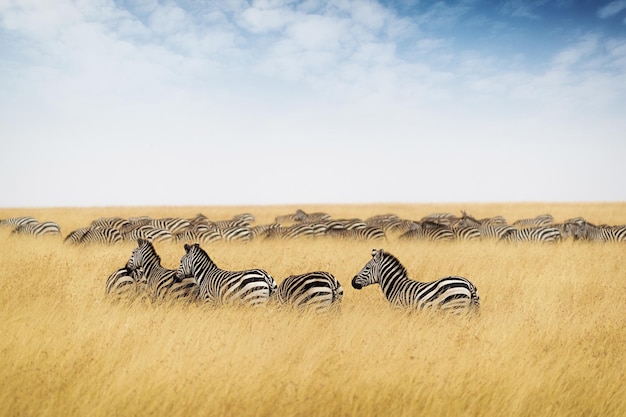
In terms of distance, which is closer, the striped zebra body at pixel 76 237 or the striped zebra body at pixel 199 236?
the striped zebra body at pixel 76 237

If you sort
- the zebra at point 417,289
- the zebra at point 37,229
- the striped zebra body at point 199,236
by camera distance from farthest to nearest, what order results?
the zebra at point 37,229
the striped zebra body at point 199,236
the zebra at point 417,289

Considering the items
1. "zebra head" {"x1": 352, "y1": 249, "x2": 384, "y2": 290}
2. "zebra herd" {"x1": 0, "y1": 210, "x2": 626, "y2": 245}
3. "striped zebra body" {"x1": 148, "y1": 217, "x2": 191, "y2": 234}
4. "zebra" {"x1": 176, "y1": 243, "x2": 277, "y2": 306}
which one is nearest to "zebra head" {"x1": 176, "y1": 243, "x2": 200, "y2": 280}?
"zebra" {"x1": 176, "y1": 243, "x2": 277, "y2": 306}

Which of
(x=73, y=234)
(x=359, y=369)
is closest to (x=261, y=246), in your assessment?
(x=73, y=234)

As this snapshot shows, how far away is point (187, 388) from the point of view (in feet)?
17.1

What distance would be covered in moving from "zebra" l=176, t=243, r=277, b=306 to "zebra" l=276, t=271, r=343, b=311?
39 cm

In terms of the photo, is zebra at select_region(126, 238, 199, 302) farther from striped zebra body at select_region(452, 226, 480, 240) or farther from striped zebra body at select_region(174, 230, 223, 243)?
striped zebra body at select_region(452, 226, 480, 240)

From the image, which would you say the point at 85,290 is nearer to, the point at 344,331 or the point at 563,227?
the point at 344,331

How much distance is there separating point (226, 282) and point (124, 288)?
2383 mm

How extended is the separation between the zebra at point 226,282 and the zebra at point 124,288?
979 millimetres

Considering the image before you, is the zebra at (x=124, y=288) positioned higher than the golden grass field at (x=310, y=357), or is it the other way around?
the zebra at (x=124, y=288)

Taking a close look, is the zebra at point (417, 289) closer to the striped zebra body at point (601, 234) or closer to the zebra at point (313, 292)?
the zebra at point (313, 292)

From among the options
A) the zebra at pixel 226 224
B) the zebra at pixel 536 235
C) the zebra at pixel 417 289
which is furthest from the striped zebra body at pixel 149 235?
the zebra at pixel 536 235

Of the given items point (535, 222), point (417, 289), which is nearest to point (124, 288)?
point (417, 289)

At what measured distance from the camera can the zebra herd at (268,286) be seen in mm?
7770
